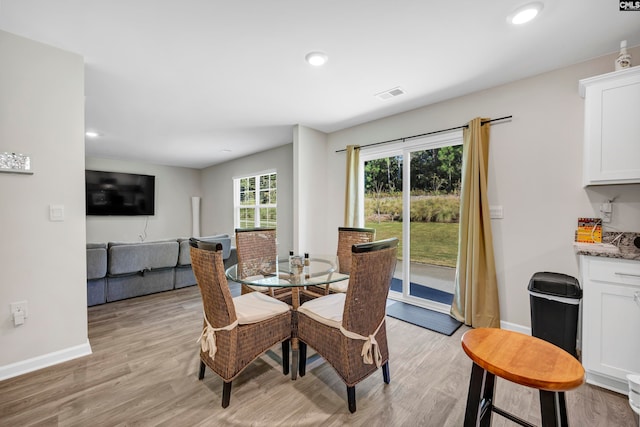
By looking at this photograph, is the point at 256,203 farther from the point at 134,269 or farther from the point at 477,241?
the point at 477,241

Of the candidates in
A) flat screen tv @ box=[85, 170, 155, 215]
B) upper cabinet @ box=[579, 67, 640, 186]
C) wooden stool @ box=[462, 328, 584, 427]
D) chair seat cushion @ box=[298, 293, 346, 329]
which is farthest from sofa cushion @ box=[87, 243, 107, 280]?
upper cabinet @ box=[579, 67, 640, 186]

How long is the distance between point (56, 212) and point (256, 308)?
1778 mm

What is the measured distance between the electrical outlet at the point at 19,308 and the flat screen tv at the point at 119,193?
194 inches

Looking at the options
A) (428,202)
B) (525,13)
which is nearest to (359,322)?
(525,13)

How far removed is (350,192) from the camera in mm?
3936

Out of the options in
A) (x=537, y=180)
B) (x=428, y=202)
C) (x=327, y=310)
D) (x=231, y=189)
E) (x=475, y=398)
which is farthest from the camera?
(x=231, y=189)

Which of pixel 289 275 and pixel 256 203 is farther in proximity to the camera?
pixel 256 203

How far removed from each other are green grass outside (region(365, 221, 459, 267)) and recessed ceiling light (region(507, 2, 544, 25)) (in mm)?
2170

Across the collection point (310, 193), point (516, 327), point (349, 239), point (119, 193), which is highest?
point (119, 193)

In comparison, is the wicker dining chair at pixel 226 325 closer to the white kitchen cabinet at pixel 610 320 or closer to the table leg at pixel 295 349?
the table leg at pixel 295 349

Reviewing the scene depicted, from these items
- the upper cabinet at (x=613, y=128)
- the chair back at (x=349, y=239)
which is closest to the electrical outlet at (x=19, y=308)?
the chair back at (x=349, y=239)

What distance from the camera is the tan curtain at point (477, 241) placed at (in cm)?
268

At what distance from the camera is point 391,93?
2.93 m

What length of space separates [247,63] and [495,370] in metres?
2.66
